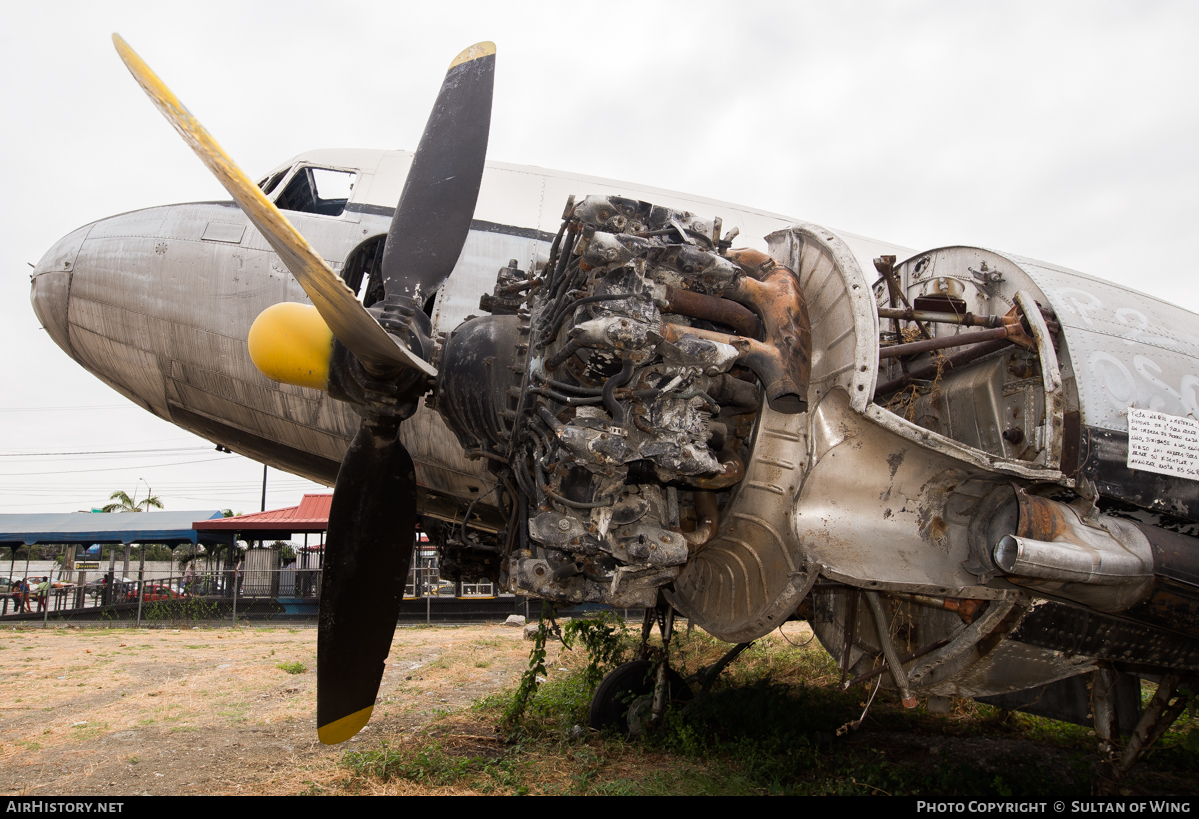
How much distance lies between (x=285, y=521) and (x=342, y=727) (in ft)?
72.7

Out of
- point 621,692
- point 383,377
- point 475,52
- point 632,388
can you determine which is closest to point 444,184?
point 475,52

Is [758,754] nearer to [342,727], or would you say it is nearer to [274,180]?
[342,727]

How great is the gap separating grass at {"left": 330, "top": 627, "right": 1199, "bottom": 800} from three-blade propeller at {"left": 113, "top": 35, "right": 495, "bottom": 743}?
45.0 inches

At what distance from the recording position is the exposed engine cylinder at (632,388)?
347cm

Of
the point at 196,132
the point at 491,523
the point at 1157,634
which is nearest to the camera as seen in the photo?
the point at 196,132

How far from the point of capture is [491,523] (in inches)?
246

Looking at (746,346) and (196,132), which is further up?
(196,132)

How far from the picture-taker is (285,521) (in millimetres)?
24953

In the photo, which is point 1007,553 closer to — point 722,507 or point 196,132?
point 722,507

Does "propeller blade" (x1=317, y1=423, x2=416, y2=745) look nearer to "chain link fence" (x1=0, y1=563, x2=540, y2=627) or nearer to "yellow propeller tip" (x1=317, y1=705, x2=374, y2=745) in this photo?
"yellow propeller tip" (x1=317, y1=705, x2=374, y2=745)

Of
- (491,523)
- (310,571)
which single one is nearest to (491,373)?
(491,523)

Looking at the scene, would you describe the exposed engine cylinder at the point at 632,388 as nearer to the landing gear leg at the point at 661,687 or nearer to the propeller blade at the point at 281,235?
the propeller blade at the point at 281,235

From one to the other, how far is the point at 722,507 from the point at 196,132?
10.7 feet

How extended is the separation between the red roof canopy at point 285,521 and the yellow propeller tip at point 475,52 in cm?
2148
